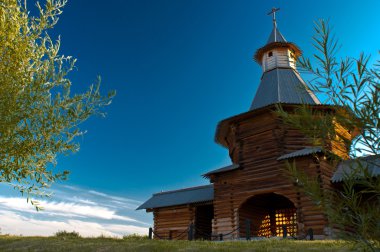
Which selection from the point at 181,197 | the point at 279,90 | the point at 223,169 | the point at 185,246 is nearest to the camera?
the point at 185,246

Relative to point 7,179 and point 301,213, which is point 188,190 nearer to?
point 301,213

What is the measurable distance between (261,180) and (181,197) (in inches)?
347

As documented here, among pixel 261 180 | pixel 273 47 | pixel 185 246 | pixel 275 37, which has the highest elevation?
pixel 275 37

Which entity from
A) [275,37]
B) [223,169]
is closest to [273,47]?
[275,37]

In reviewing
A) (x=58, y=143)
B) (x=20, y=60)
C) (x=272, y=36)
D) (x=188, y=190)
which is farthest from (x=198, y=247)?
(x=272, y=36)

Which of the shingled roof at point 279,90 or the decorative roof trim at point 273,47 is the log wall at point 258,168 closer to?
the shingled roof at point 279,90

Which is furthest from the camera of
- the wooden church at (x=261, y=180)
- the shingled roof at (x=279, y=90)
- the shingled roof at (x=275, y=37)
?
the shingled roof at (x=275, y=37)

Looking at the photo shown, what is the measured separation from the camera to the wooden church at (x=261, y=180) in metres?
17.6

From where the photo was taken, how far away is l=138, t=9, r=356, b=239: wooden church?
17.6 m

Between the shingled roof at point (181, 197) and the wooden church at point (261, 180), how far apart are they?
0.10 metres

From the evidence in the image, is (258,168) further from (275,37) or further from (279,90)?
(275,37)

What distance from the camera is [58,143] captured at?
9.39m

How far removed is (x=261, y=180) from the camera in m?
19.2

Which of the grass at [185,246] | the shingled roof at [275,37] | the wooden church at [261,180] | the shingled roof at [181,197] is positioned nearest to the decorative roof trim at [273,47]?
the wooden church at [261,180]
